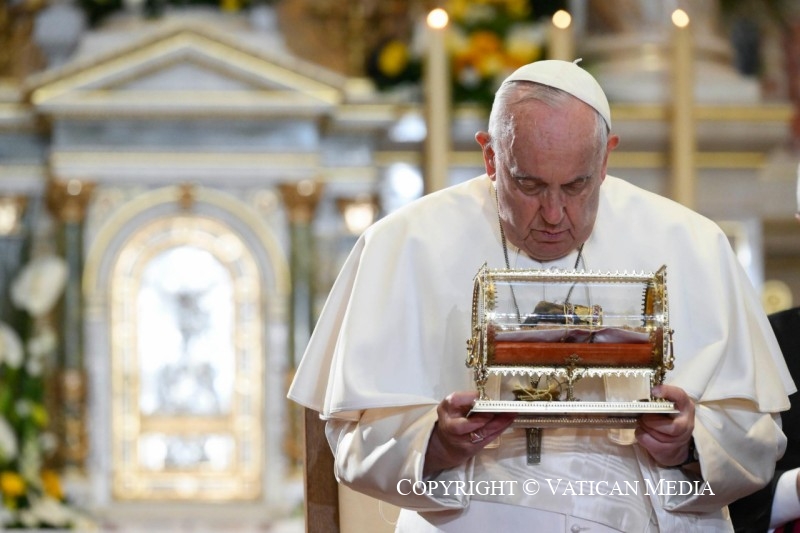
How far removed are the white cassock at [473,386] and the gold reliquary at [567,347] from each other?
0.18 metres

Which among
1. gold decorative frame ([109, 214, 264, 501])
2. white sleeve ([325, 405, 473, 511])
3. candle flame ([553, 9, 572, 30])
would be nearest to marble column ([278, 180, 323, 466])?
gold decorative frame ([109, 214, 264, 501])

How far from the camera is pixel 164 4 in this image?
6.79 m

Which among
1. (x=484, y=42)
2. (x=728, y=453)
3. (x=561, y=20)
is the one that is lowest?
(x=728, y=453)

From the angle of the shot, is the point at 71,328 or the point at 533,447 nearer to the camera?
the point at 533,447

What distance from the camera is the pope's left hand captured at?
7.61 ft

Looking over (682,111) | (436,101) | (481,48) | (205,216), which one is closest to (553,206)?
(436,101)

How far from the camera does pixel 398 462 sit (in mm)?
2488

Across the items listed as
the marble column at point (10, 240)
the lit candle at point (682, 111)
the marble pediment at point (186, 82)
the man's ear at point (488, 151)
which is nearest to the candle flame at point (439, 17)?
Answer: the lit candle at point (682, 111)

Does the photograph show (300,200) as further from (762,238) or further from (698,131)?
(762,238)

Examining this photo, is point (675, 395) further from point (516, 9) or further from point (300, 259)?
point (516, 9)

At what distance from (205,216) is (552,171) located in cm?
423

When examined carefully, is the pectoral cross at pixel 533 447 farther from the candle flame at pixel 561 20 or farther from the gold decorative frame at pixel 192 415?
the gold decorative frame at pixel 192 415

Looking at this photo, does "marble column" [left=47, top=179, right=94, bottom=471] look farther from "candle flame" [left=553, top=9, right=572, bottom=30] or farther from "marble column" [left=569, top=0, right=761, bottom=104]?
"marble column" [left=569, top=0, right=761, bottom=104]

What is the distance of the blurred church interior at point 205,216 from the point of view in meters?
6.33
